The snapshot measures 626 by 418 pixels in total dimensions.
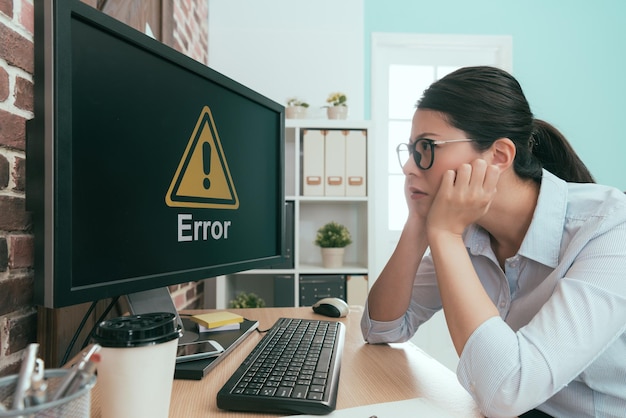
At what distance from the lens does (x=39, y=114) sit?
0.60 metres

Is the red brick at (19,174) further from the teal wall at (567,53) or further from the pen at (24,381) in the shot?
the teal wall at (567,53)

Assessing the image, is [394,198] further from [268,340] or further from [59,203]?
[59,203]

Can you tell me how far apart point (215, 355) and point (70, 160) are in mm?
400

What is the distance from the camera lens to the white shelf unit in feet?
8.01

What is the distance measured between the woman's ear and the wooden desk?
43 centimetres

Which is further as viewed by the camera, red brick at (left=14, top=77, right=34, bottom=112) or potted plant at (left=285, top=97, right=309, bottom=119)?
potted plant at (left=285, top=97, right=309, bottom=119)

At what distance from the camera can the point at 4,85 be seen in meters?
0.74

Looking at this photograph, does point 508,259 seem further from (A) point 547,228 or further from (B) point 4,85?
(B) point 4,85

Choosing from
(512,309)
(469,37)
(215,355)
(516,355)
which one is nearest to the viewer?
(516,355)

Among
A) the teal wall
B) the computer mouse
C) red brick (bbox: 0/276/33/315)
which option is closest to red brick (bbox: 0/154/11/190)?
red brick (bbox: 0/276/33/315)

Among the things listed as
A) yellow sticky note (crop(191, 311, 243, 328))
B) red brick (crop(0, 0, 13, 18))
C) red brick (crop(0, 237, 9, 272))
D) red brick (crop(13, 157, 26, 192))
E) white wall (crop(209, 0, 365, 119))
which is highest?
white wall (crop(209, 0, 365, 119))

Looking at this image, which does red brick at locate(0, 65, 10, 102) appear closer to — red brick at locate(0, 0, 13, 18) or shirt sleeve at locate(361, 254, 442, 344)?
red brick at locate(0, 0, 13, 18)

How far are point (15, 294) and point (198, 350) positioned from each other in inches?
11.5

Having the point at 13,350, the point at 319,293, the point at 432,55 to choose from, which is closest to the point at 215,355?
the point at 13,350
